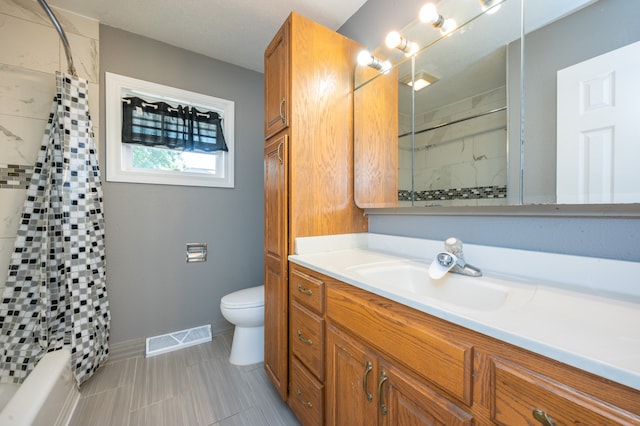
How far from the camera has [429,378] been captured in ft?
2.09

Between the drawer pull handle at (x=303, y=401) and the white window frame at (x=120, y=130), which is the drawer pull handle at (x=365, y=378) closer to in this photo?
the drawer pull handle at (x=303, y=401)

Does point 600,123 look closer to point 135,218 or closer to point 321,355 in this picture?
point 321,355

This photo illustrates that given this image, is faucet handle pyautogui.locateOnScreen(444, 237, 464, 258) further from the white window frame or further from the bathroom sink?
the white window frame

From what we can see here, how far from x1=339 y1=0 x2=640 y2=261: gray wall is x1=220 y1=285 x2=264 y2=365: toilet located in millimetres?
998

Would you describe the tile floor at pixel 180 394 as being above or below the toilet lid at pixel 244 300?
below

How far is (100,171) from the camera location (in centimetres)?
182

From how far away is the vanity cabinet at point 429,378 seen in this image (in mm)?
415

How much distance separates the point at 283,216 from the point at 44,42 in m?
2.01

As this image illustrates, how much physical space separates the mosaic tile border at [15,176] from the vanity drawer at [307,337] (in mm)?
1910

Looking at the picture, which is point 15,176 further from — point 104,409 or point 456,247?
point 456,247

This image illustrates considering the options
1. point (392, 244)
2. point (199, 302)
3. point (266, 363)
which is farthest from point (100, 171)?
point (392, 244)

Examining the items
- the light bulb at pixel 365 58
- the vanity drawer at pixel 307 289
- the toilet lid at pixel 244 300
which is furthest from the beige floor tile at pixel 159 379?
the light bulb at pixel 365 58

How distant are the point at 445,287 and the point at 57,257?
2.22 metres

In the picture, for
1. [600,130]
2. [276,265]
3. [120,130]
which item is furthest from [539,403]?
[120,130]
